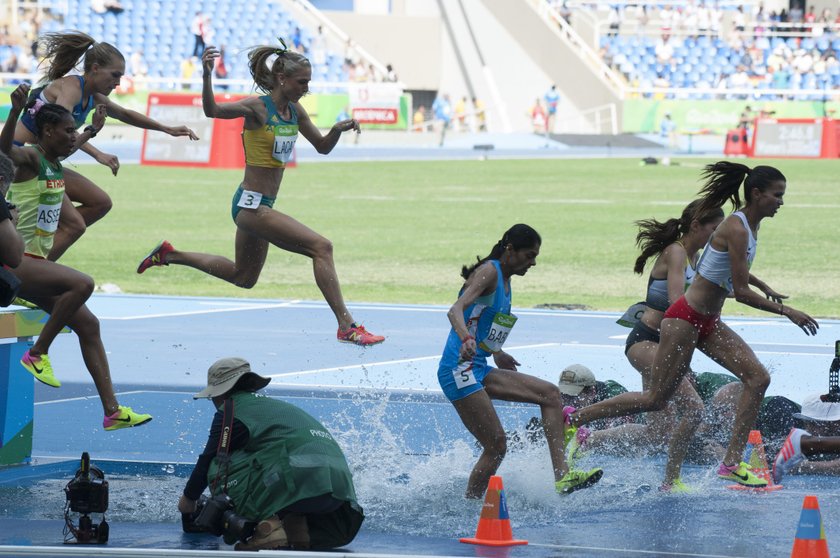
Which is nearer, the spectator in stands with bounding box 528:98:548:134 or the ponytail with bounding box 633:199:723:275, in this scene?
the ponytail with bounding box 633:199:723:275

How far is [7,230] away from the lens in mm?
6762

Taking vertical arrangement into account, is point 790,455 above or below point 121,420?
below

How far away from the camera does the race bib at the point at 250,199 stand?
910 cm

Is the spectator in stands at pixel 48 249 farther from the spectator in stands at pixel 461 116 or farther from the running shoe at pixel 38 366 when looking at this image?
the spectator in stands at pixel 461 116

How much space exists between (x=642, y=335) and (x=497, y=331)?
1.55 m

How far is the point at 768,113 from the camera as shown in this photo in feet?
166

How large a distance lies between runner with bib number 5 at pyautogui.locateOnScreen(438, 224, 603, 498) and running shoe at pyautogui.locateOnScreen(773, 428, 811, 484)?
1382mm

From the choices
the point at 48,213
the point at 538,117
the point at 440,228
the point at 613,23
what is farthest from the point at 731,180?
the point at 613,23

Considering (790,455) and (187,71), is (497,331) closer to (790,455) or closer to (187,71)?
(790,455)

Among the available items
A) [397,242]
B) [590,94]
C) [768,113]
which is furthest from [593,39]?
[397,242]

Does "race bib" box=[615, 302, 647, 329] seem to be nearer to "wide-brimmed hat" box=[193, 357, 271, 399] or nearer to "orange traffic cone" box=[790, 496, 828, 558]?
"orange traffic cone" box=[790, 496, 828, 558]

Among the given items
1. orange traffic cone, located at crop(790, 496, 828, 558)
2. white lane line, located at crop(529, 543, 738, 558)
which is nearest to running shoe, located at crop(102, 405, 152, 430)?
white lane line, located at crop(529, 543, 738, 558)

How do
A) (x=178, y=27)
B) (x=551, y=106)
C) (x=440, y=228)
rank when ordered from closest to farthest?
(x=440, y=228) < (x=178, y=27) < (x=551, y=106)

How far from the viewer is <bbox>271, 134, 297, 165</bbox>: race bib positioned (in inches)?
353
